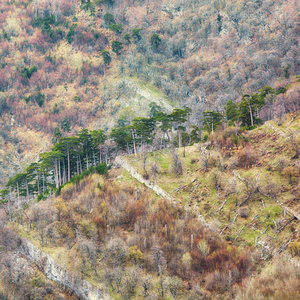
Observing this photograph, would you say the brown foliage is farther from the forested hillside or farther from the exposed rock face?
the forested hillside

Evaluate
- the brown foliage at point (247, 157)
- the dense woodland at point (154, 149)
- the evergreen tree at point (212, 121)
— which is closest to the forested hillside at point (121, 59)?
the dense woodland at point (154, 149)

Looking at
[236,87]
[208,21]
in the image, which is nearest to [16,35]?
[208,21]

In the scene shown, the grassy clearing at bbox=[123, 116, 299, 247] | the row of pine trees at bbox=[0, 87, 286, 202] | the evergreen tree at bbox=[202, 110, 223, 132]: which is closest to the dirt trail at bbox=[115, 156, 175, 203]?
the grassy clearing at bbox=[123, 116, 299, 247]

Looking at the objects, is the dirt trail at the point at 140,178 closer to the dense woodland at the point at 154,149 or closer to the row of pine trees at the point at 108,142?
the dense woodland at the point at 154,149

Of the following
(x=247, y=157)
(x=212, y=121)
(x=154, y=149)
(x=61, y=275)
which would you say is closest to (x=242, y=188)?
(x=247, y=157)

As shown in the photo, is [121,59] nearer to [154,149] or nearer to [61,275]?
[154,149]

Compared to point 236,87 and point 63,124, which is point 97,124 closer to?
point 63,124
